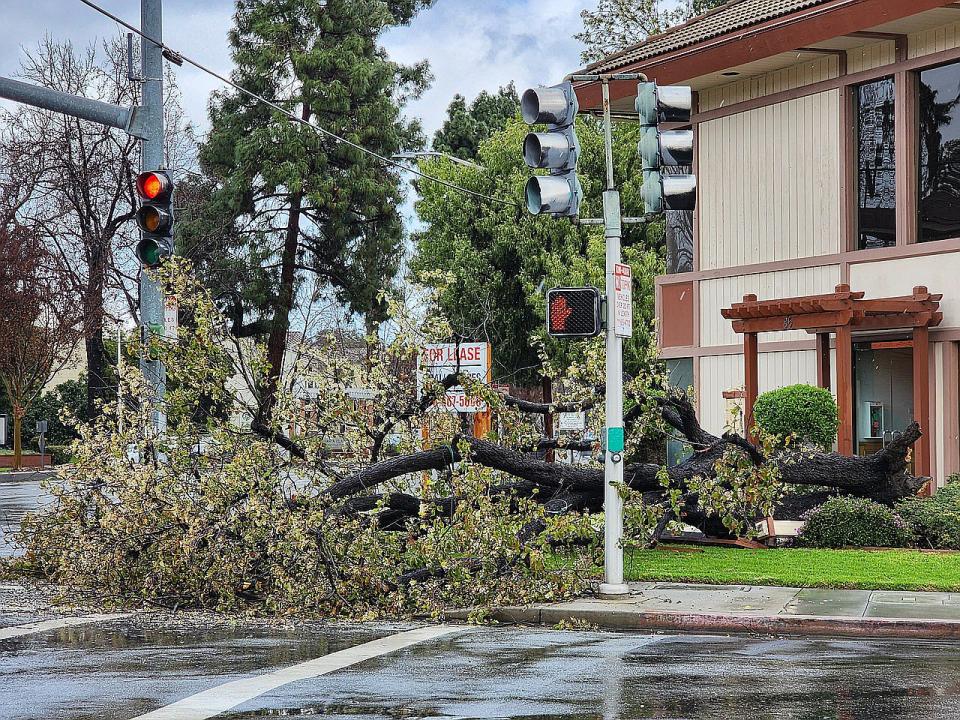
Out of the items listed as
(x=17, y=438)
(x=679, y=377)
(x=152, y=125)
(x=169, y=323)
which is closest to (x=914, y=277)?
(x=679, y=377)

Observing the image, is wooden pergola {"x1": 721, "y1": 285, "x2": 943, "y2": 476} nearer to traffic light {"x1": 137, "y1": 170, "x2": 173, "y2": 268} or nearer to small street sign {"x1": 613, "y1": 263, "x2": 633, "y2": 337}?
small street sign {"x1": 613, "y1": 263, "x2": 633, "y2": 337}

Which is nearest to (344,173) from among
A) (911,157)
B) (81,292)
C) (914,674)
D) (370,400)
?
(81,292)

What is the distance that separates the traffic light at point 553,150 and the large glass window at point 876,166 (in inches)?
379

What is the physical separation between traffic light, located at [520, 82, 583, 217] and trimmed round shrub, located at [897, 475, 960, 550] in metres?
6.61

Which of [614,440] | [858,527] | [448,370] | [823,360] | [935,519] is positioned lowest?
[858,527]

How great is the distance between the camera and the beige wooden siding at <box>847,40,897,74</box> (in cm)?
2008

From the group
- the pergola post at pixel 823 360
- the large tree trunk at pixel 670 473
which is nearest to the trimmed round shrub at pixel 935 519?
the large tree trunk at pixel 670 473

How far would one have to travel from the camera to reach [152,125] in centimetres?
1582

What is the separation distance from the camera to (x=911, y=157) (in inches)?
784

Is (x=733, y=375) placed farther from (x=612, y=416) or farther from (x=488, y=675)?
(x=488, y=675)

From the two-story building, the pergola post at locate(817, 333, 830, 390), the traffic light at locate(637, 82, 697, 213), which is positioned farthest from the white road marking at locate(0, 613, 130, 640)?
the pergola post at locate(817, 333, 830, 390)

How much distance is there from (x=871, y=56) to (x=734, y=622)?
39.6 ft

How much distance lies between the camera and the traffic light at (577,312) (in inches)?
480

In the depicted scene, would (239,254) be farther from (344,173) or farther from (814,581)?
(814,581)
